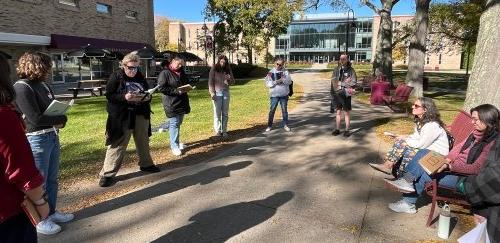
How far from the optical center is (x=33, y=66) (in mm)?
3775

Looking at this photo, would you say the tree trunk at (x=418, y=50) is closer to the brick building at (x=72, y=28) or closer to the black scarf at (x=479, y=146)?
the black scarf at (x=479, y=146)

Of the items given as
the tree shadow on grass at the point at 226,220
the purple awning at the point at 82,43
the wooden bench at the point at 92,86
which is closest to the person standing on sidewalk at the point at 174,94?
the tree shadow on grass at the point at 226,220

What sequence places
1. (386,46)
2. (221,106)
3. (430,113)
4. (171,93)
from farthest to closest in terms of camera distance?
(386,46), (221,106), (171,93), (430,113)

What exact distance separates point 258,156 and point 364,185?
2.03 metres

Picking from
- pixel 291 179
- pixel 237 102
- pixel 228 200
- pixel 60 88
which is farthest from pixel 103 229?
pixel 60 88

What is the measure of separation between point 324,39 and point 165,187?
87335 millimetres

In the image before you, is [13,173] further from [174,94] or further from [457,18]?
[457,18]

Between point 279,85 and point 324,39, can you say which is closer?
point 279,85

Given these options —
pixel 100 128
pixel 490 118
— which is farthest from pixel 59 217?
pixel 100 128

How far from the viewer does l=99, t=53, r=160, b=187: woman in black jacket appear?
5266 millimetres

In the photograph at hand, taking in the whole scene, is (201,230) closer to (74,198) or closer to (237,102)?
(74,198)

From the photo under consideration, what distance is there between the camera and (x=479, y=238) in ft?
10.5

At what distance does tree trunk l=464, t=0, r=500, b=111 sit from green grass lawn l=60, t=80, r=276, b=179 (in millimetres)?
5178

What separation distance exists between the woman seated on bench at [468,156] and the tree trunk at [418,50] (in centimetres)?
1205
